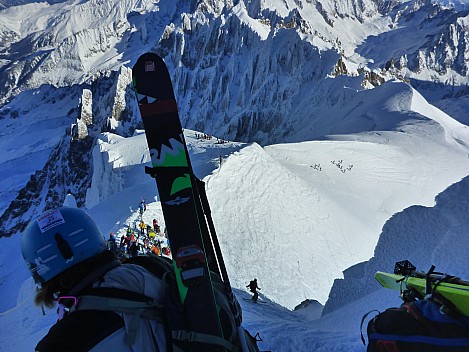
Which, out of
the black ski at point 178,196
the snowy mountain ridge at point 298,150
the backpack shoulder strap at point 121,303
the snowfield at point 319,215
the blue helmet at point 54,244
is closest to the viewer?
the backpack shoulder strap at point 121,303

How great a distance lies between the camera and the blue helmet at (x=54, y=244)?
1.95 meters

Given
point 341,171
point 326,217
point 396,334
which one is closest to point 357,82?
point 341,171

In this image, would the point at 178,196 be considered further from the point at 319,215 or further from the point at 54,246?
the point at 319,215

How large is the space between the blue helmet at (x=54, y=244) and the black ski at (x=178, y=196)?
0.61 m

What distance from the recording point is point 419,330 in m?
2.26

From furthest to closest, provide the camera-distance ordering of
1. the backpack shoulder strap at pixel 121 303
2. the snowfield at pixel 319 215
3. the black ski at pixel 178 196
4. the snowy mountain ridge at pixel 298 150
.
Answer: the snowy mountain ridge at pixel 298 150, the snowfield at pixel 319 215, the black ski at pixel 178 196, the backpack shoulder strap at pixel 121 303

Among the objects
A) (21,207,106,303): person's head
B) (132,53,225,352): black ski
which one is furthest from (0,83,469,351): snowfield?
(21,207,106,303): person's head

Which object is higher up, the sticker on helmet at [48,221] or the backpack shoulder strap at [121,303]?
the sticker on helmet at [48,221]

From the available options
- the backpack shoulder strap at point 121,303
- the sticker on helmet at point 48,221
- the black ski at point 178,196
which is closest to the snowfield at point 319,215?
the black ski at point 178,196

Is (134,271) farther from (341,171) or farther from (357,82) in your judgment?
(357,82)

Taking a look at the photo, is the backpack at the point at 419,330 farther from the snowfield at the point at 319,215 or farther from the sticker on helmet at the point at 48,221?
the snowfield at the point at 319,215

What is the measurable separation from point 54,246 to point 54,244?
1 centimetres

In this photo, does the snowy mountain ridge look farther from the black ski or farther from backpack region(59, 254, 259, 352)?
the black ski

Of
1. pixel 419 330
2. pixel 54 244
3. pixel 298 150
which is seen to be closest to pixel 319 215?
pixel 298 150
